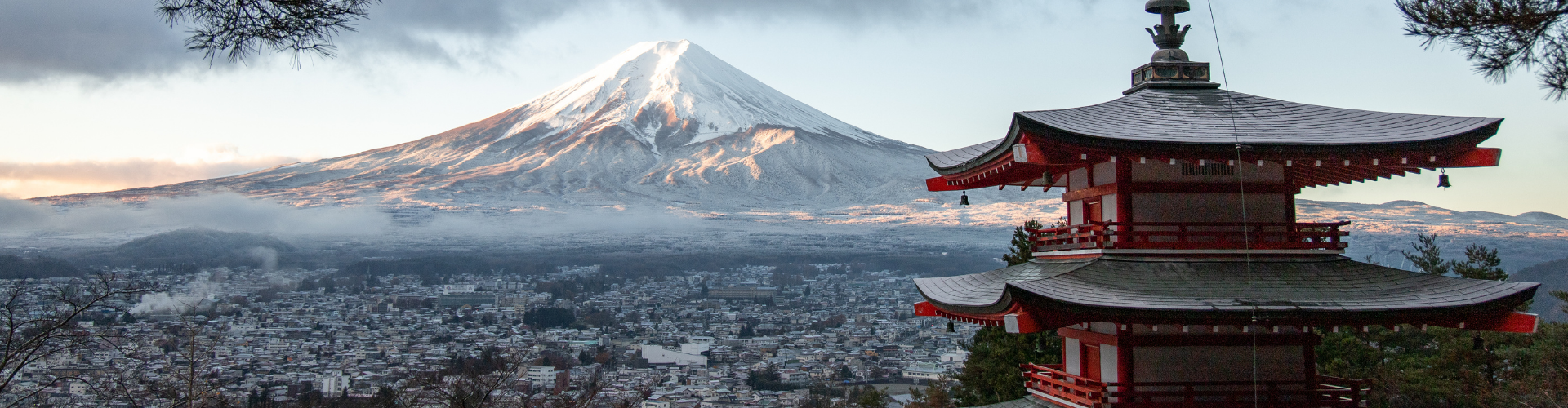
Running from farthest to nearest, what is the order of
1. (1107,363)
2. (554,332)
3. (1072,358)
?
1. (554,332)
2. (1072,358)
3. (1107,363)

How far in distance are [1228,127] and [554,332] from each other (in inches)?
2302

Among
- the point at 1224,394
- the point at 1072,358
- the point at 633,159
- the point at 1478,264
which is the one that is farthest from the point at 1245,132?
the point at 633,159

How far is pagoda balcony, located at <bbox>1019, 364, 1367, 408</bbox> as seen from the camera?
9547 millimetres

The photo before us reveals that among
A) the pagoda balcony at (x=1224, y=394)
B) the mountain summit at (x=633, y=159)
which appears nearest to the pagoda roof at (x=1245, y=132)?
the pagoda balcony at (x=1224, y=394)

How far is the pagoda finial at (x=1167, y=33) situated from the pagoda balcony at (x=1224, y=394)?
3403 millimetres

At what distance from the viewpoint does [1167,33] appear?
37.1 feet

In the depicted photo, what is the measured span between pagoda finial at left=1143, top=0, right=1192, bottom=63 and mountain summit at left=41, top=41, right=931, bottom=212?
3509 inches

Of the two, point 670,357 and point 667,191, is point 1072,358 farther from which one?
point 667,191

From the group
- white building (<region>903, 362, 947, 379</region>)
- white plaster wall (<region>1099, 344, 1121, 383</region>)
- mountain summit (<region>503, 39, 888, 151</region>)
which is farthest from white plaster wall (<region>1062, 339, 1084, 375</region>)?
mountain summit (<region>503, 39, 888, 151</region>)

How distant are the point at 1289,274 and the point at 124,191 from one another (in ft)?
403

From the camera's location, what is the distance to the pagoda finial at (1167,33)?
11.1m

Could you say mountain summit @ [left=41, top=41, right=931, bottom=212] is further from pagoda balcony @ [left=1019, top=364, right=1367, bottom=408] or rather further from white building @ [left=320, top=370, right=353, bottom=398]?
pagoda balcony @ [left=1019, top=364, right=1367, bottom=408]

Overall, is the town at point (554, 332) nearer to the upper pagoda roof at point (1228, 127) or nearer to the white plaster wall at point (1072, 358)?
the white plaster wall at point (1072, 358)

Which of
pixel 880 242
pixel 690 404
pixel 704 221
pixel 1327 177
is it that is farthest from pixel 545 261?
pixel 1327 177
